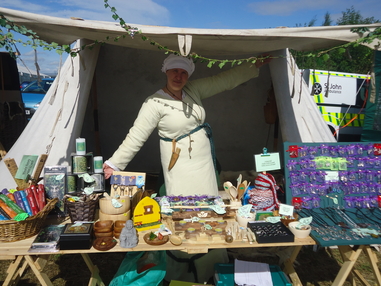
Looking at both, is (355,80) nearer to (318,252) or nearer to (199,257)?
(318,252)

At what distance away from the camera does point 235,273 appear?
2.00 metres

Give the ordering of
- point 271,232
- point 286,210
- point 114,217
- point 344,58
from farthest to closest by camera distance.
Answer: point 344,58
point 286,210
point 114,217
point 271,232

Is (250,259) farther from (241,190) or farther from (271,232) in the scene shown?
(271,232)

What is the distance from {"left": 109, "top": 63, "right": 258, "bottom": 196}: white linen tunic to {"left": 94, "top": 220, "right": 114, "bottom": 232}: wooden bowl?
0.57 metres

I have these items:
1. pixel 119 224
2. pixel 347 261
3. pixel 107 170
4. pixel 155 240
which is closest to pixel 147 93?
pixel 107 170

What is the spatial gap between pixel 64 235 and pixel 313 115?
237 cm

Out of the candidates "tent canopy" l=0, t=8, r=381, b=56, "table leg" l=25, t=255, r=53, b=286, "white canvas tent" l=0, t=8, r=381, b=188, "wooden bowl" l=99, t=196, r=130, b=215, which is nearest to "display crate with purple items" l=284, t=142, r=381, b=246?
"white canvas tent" l=0, t=8, r=381, b=188

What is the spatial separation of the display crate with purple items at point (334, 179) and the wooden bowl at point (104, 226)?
1.22 m

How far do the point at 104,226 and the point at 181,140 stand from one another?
960 millimetres

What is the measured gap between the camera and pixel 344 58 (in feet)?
49.1

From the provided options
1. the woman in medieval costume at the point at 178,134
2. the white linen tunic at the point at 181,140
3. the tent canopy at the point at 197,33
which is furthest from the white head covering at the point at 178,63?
the white linen tunic at the point at 181,140

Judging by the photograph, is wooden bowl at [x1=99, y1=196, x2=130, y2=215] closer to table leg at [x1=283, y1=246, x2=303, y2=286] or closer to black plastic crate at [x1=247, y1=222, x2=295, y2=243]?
black plastic crate at [x1=247, y1=222, x2=295, y2=243]

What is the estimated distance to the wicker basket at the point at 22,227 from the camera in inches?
60.8

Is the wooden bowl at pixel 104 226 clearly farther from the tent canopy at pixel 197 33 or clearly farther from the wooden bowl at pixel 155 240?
the tent canopy at pixel 197 33
